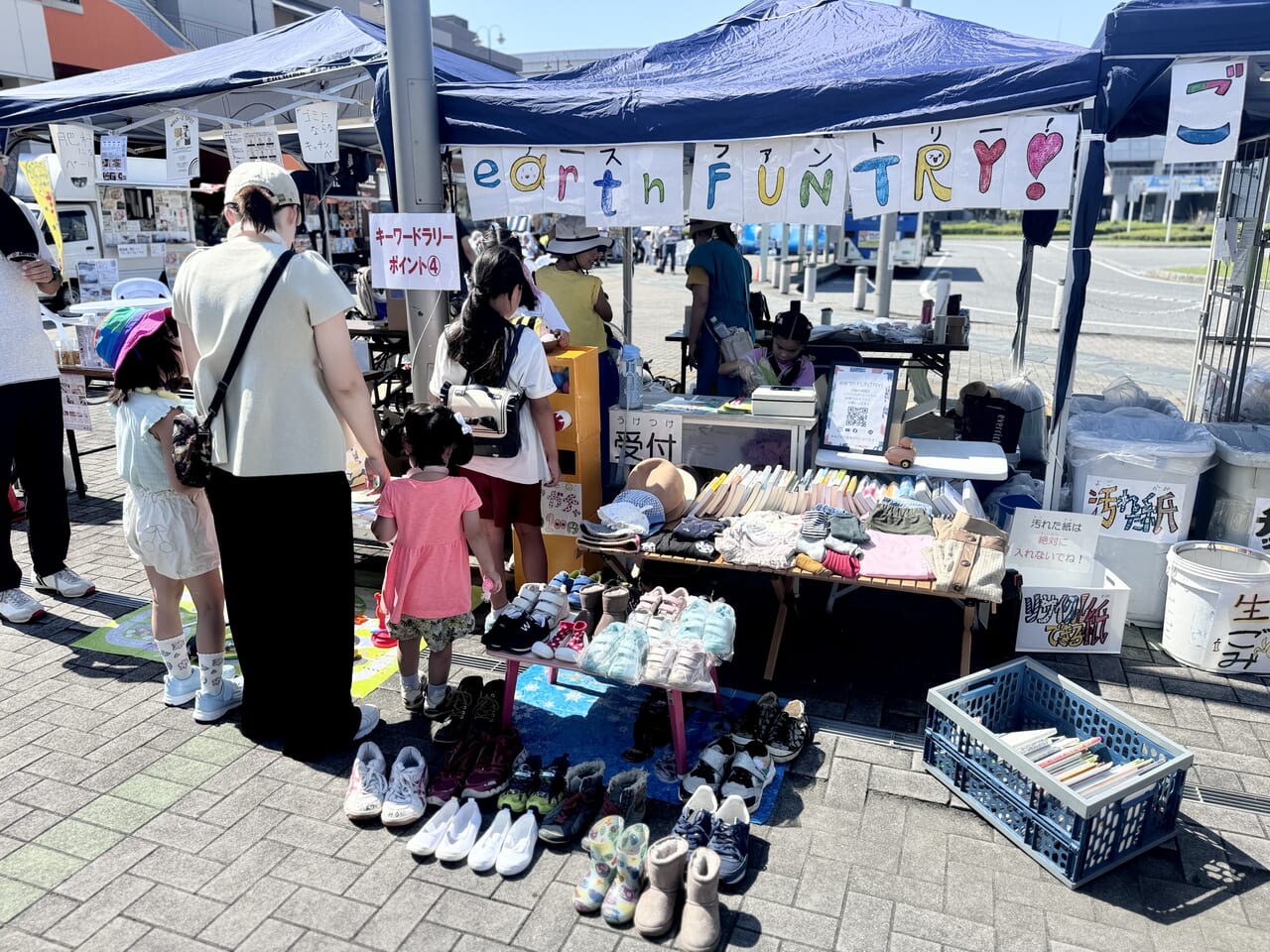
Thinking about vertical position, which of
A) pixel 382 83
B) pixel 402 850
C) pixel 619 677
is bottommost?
pixel 402 850

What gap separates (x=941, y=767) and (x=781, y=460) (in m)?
2.27

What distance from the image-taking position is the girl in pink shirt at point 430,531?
3598 mm

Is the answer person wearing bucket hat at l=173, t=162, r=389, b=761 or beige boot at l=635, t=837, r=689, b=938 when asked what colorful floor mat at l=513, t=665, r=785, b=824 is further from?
person wearing bucket hat at l=173, t=162, r=389, b=761

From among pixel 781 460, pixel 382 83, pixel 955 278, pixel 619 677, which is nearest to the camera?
pixel 619 677

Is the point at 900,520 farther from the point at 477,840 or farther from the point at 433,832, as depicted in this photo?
the point at 433,832

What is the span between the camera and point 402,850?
311 centimetres

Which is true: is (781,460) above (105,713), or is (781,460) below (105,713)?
above

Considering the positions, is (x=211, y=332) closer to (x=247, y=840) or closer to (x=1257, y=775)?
(x=247, y=840)

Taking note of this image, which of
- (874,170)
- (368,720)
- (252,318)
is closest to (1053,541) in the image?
(874,170)

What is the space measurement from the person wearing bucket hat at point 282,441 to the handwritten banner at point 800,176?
1.96 m

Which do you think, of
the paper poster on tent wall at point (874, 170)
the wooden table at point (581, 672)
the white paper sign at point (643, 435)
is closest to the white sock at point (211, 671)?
the wooden table at point (581, 672)

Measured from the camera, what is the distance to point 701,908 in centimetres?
269

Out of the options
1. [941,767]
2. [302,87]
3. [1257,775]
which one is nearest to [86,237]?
[302,87]

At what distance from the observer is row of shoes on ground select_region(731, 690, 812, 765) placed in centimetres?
356
